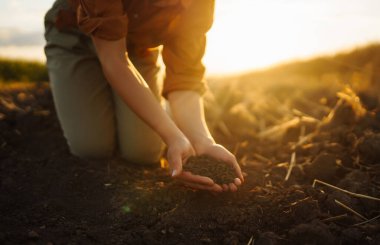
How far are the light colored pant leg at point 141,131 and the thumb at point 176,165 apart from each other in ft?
3.02

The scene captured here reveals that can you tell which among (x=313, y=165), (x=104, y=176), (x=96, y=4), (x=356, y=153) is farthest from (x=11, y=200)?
(x=356, y=153)

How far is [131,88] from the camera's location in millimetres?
1882

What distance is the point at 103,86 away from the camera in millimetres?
2781

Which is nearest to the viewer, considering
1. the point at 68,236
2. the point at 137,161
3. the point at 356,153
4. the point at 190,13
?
the point at 68,236

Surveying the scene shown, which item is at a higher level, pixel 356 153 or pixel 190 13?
pixel 190 13

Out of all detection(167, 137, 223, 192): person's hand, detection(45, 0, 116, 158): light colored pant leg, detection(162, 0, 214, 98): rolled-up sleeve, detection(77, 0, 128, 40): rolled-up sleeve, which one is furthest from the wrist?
detection(45, 0, 116, 158): light colored pant leg

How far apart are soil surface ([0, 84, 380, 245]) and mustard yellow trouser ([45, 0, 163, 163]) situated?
0.46 ft

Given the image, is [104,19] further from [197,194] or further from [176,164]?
[197,194]

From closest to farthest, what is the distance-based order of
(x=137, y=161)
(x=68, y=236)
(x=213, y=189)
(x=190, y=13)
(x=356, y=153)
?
(x=68, y=236) → (x=213, y=189) → (x=190, y=13) → (x=356, y=153) → (x=137, y=161)

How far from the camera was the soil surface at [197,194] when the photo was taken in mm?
1724

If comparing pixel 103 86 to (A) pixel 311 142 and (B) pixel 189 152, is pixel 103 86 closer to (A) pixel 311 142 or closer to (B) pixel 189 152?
(B) pixel 189 152

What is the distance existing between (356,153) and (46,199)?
1649 millimetres

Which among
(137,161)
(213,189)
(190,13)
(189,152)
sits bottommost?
(137,161)

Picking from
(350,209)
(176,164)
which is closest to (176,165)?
(176,164)
